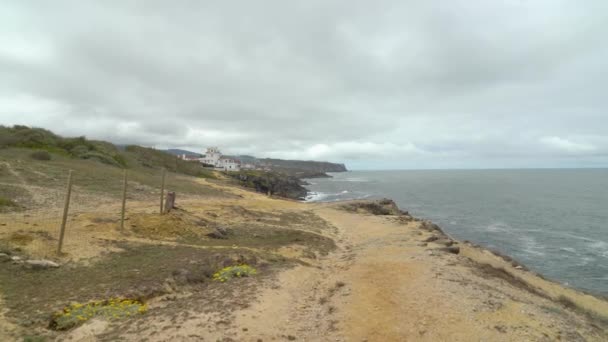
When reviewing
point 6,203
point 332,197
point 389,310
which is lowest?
point 332,197

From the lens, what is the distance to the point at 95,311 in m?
7.52

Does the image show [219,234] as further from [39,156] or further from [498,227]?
[498,227]

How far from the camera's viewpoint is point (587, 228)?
39.3m

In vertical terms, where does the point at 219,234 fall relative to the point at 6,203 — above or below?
below

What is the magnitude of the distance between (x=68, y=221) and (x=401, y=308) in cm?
1401

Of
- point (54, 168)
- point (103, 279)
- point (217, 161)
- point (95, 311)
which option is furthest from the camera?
point (217, 161)

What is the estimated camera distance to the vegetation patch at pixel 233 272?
10.6 meters

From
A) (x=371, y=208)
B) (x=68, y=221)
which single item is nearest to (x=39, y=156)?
(x=68, y=221)

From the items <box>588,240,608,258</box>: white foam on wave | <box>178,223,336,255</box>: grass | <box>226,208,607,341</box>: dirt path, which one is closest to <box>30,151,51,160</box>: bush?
<box>178,223,336,255</box>: grass

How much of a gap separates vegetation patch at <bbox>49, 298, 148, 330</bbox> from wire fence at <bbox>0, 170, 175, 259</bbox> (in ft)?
12.0

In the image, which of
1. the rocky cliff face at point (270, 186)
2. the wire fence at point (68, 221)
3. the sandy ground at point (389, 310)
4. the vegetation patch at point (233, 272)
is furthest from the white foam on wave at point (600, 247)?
the rocky cliff face at point (270, 186)

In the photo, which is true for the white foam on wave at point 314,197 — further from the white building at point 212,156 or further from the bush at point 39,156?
the white building at point 212,156

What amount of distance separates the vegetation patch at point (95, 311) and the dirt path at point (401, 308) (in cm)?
246

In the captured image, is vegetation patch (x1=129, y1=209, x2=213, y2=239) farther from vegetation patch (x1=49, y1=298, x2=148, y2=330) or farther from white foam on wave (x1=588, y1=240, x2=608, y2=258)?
white foam on wave (x1=588, y1=240, x2=608, y2=258)
